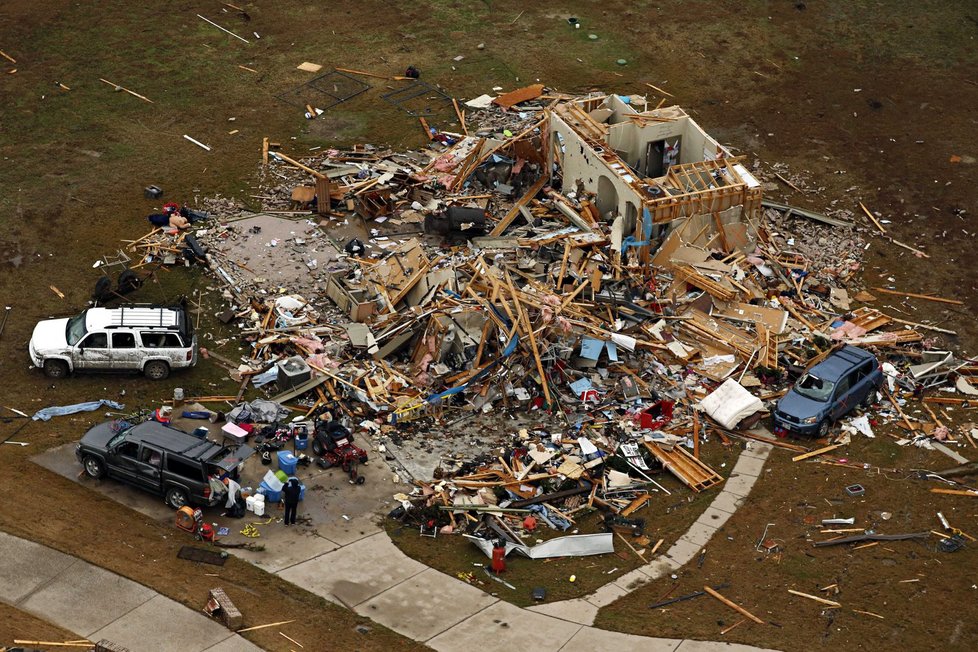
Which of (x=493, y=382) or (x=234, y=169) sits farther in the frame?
(x=234, y=169)

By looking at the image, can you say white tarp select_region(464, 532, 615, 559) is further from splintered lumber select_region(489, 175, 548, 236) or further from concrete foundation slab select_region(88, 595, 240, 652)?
splintered lumber select_region(489, 175, 548, 236)

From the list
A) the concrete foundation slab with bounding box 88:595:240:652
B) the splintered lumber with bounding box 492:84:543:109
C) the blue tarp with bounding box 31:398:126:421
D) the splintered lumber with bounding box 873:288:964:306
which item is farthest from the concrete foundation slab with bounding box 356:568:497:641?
the splintered lumber with bounding box 492:84:543:109

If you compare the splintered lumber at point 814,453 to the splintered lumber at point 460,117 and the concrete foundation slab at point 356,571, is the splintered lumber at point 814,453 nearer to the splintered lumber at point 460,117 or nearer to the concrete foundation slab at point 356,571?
the concrete foundation slab at point 356,571

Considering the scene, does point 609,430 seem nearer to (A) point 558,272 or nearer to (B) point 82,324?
(A) point 558,272

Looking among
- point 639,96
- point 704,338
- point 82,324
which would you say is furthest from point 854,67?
point 82,324

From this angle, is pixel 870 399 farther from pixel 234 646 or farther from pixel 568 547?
pixel 234 646

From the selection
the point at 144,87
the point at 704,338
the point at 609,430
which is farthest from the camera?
the point at 144,87
